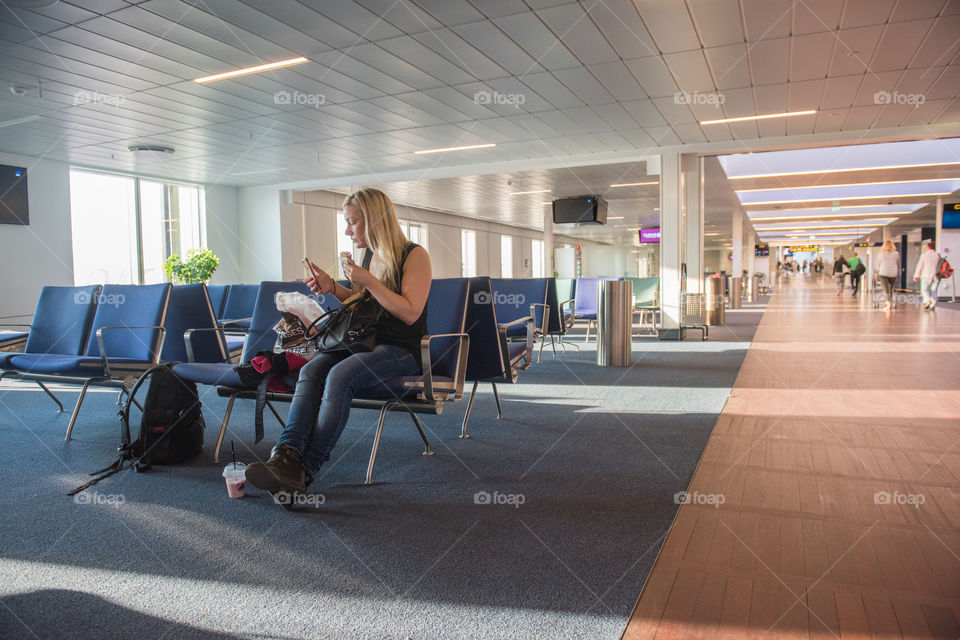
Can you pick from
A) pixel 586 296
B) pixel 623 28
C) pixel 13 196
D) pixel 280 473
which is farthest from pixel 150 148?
pixel 280 473

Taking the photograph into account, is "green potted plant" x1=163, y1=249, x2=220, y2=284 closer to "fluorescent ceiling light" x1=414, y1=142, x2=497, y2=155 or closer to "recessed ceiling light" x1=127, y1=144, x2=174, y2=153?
"recessed ceiling light" x1=127, y1=144, x2=174, y2=153

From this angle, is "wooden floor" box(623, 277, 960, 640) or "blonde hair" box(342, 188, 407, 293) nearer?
"wooden floor" box(623, 277, 960, 640)

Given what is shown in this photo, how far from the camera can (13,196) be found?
9125 mm

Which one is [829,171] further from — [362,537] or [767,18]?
[362,537]

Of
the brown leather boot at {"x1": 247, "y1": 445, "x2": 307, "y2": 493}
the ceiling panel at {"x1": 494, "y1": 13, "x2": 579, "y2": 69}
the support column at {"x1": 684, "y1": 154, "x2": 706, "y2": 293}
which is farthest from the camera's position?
the support column at {"x1": 684, "y1": 154, "x2": 706, "y2": 293}

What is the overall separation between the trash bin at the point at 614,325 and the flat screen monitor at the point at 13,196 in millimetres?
8679

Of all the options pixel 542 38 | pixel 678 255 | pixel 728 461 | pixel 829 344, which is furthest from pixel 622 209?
pixel 728 461

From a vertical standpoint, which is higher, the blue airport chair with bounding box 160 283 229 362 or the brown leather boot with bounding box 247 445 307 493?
the blue airport chair with bounding box 160 283 229 362

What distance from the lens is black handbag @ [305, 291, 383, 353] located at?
2.65m

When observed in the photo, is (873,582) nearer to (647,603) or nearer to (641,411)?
(647,603)

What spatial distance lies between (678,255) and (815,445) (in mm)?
6785

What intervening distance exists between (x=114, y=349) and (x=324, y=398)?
209 centimetres

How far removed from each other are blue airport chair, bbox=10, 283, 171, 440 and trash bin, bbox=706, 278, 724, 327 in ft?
31.0

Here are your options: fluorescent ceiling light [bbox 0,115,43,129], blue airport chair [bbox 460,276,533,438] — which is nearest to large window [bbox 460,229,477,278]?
fluorescent ceiling light [bbox 0,115,43,129]
